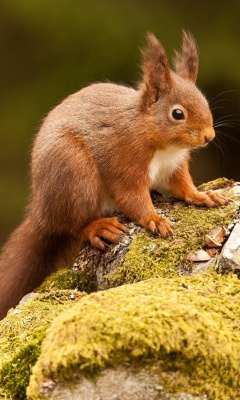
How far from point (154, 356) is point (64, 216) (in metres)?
1.68

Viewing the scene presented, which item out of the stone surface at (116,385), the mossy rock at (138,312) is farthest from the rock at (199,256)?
the stone surface at (116,385)

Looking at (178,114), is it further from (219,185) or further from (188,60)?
(219,185)

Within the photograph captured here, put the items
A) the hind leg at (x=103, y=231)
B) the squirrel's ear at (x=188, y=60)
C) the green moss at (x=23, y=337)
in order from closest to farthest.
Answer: the green moss at (x=23, y=337) < the hind leg at (x=103, y=231) < the squirrel's ear at (x=188, y=60)

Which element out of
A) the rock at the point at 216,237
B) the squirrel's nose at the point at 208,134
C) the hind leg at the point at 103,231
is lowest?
the hind leg at the point at 103,231

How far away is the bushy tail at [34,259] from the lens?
12.4 feet

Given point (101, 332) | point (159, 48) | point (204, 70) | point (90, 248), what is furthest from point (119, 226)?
point (204, 70)

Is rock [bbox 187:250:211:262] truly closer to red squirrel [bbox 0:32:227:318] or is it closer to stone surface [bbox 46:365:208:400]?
red squirrel [bbox 0:32:227:318]

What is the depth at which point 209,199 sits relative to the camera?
3.59 meters

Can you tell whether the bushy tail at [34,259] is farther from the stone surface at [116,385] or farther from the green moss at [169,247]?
the stone surface at [116,385]

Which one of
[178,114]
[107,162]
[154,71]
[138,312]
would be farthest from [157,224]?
[138,312]

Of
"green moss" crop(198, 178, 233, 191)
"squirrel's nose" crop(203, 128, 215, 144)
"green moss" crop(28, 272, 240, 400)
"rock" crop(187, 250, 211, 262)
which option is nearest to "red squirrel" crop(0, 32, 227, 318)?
"squirrel's nose" crop(203, 128, 215, 144)

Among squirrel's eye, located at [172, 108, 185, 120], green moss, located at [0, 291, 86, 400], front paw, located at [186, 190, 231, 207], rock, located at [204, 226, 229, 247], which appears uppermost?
squirrel's eye, located at [172, 108, 185, 120]

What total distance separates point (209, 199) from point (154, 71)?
67 centimetres

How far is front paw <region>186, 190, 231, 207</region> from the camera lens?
3570mm
